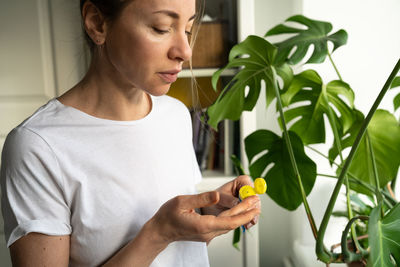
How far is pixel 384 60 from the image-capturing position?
1.54m

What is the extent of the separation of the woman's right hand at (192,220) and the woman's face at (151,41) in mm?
217

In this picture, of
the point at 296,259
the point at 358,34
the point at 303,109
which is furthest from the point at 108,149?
the point at 296,259

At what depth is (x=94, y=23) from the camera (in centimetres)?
72

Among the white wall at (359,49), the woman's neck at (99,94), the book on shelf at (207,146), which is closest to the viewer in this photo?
the woman's neck at (99,94)

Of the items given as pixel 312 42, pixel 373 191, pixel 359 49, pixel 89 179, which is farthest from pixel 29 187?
pixel 359 49

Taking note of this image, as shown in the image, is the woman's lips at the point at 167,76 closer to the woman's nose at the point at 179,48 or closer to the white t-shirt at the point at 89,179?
the woman's nose at the point at 179,48

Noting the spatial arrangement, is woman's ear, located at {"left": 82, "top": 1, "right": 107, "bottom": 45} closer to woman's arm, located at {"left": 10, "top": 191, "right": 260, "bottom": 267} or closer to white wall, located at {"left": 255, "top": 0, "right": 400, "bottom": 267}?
woman's arm, located at {"left": 10, "top": 191, "right": 260, "bottom": 267}

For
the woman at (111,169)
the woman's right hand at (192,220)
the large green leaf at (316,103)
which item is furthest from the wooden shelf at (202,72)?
the woman's right hand at (192,220)

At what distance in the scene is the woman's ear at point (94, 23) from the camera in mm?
713

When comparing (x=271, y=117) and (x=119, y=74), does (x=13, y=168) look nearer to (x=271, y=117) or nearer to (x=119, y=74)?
(x=119, y=74)

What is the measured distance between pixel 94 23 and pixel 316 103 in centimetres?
67

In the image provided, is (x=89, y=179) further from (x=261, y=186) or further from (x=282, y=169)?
(x=282, y=169)

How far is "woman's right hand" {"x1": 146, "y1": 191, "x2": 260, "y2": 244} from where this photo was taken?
2.07 feet

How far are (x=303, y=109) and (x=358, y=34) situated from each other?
611mm
